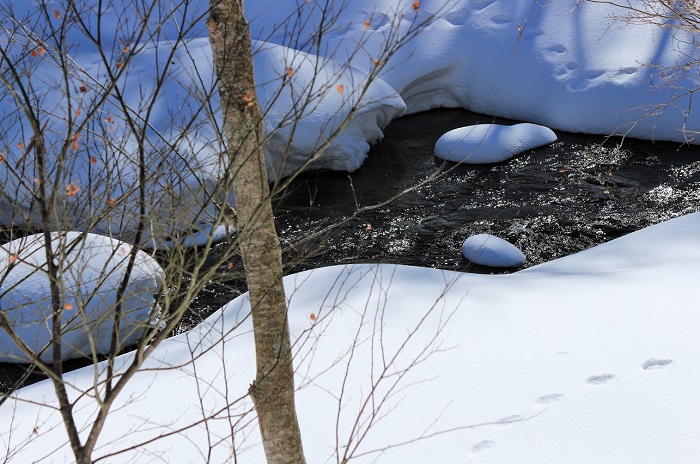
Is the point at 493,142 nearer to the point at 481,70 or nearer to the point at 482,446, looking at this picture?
the point at 481,70

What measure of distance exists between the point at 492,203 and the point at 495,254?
1.62 meters

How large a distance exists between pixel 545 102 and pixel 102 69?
7272 millimetres

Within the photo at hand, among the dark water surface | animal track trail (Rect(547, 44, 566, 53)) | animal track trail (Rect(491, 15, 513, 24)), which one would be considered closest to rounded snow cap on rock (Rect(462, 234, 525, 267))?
the dark water surface

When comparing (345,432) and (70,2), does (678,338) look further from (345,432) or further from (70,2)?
(70,2)

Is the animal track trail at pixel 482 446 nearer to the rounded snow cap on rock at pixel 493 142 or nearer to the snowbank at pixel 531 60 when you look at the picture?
the rounded snow cap on rock at pixel 493 142

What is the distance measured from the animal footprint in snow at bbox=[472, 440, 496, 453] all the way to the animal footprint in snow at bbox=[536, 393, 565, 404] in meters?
0.49

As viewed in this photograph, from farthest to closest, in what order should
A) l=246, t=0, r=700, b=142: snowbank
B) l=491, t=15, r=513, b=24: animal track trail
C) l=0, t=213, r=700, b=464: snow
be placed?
l=491, t=15, r=513, b=24: animal track trail → l=246, t=0, r=700, b=142: snowbank → l=0, t=213, r=700, b=464: snow

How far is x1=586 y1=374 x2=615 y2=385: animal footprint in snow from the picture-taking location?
435 cm

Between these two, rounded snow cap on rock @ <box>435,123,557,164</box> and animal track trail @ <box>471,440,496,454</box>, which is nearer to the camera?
animal track trail @ <box>471,440,496,454</box>

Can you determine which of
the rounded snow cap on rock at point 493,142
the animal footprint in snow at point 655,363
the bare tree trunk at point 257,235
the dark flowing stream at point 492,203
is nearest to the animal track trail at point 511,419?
the animal footprint in snow at point 655,363

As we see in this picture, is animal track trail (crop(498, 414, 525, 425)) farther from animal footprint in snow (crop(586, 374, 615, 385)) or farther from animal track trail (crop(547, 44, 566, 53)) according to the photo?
animal track trail (crop(547, 44, 566, 53))

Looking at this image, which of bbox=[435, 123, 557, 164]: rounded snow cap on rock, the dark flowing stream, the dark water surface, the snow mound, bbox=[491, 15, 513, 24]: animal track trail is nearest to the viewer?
the dark flowing stream

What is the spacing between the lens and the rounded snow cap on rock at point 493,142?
37.2 ft

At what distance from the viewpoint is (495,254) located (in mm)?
8586
